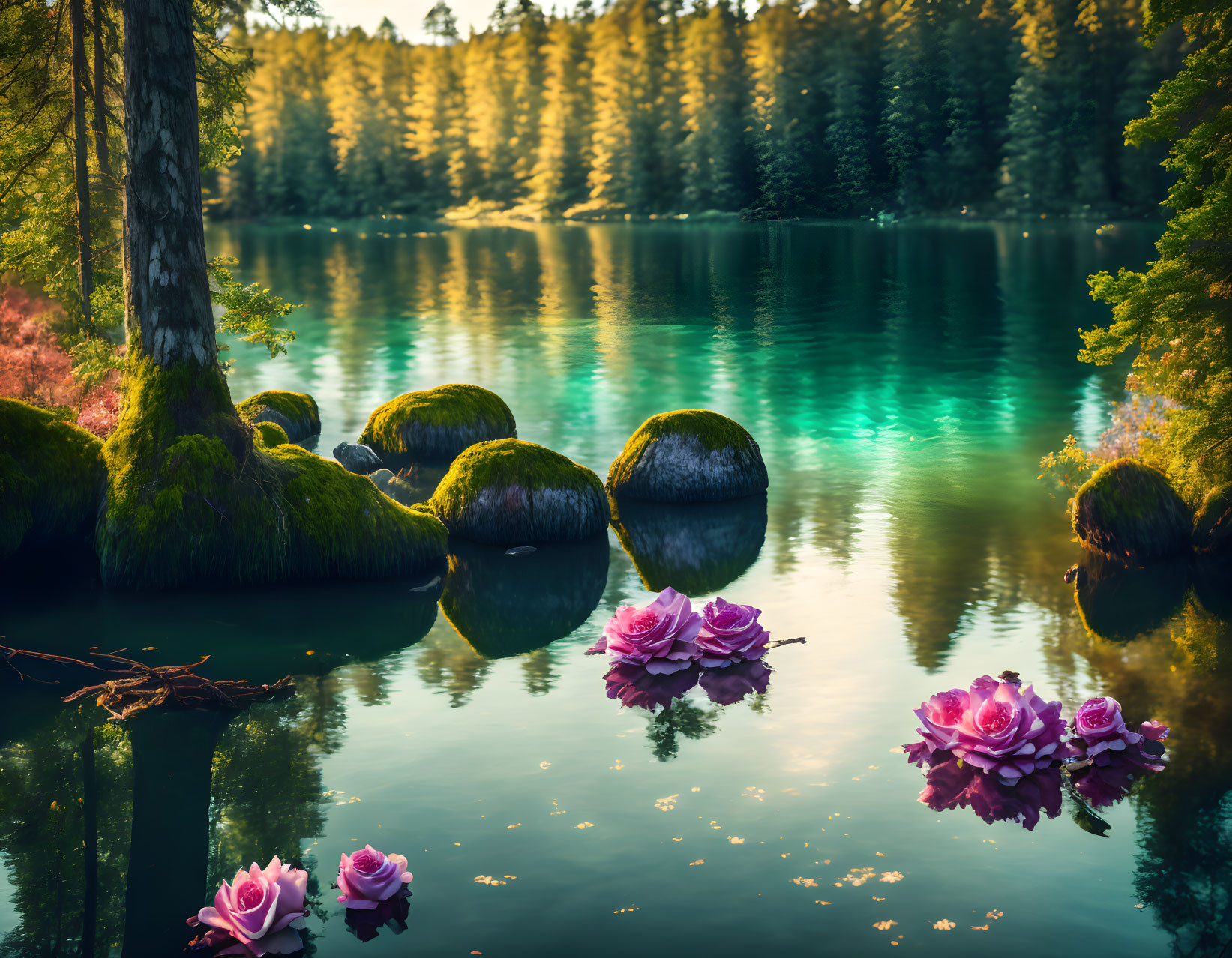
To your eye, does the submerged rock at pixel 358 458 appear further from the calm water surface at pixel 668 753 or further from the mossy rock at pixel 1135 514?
the mossy rock at pixel 1135 514

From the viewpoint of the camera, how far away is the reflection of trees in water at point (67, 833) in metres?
6.96

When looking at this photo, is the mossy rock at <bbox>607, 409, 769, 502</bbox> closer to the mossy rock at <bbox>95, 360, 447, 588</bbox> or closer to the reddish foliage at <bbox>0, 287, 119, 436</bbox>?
the mossy rock at <bbox>95, 360, 447, 588</bbox>

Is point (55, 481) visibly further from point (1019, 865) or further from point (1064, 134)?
point (1064, 134)

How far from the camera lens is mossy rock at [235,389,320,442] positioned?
22716mm

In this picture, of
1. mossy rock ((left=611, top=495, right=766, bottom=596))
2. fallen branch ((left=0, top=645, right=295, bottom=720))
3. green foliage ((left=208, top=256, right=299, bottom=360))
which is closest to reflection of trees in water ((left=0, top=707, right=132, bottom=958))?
fallen branch ((left=0, top=645, right=295, bottom=720))

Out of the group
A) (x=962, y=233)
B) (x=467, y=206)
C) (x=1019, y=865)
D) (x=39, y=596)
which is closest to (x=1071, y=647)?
(x=1019, y=865)

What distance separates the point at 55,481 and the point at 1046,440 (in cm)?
1702

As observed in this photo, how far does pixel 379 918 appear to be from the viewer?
23.2 ft

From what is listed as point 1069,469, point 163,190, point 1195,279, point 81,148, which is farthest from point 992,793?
point 81,148

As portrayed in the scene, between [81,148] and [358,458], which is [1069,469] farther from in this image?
[81,148]

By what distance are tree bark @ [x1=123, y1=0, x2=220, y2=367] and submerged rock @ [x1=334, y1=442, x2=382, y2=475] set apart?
5.96 meters

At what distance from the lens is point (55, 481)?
13586mm

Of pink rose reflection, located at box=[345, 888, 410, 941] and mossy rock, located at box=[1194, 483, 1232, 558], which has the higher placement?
mossy rock, located at box=[1194, 483, 1232, 558]

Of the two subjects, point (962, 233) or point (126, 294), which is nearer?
point (126, 294)
